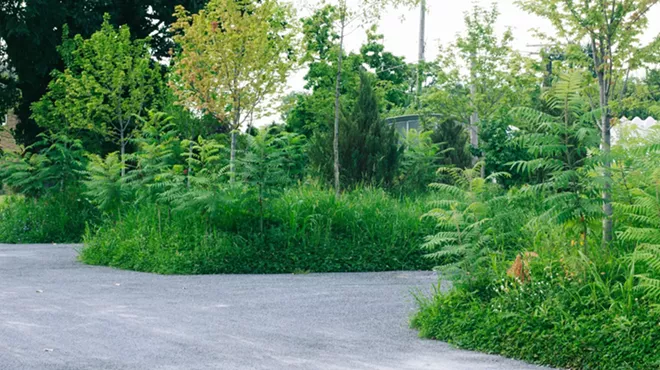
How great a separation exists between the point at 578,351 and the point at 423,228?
726 centimetres

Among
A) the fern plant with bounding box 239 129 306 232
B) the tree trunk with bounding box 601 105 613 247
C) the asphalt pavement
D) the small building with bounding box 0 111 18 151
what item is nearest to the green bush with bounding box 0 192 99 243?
the small building with bounding box 0 111 18 151

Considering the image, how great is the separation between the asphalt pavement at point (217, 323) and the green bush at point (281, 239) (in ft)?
1.92

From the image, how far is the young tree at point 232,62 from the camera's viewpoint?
15.5 m

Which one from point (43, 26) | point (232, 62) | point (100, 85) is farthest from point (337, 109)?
point (43, 26)

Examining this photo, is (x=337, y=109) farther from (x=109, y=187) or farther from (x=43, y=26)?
(x=43, y=26)

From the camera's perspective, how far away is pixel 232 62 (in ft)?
51.1

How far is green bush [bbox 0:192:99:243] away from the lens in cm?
1862

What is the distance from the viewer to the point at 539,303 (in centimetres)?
658

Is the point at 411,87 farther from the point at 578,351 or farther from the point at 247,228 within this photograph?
the point at 578,351

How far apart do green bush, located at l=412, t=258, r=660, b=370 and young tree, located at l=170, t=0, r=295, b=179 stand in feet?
29.5

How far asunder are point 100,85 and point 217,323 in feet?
46.2

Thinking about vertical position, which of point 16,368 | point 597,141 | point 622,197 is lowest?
point 16,368

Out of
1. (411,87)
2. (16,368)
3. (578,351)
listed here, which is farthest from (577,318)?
(411,87)

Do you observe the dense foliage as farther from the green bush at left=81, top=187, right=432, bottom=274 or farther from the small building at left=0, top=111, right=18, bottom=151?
the small building at left=0, top=111, right=18, bottom=151
